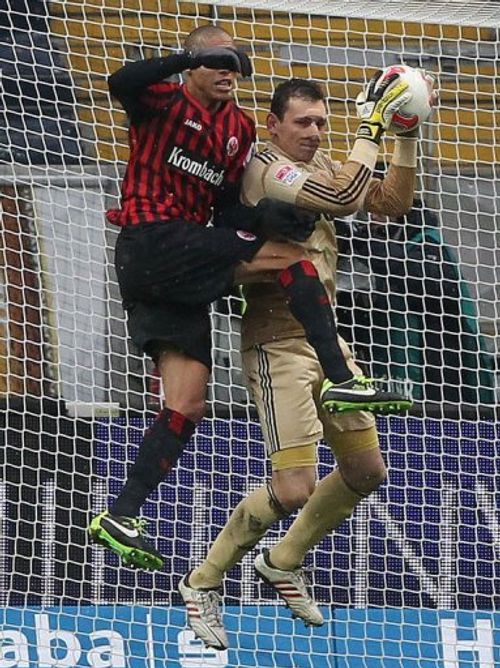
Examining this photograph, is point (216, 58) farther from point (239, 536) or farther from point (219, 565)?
point (219, 565)

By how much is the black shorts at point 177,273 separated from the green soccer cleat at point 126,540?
0.59 m

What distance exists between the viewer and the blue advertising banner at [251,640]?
718cm

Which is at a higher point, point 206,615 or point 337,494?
point 337,494

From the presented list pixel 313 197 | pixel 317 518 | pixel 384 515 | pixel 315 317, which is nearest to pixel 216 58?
pixel 313 197

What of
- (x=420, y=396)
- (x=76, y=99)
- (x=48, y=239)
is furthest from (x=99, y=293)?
(x=420, y=396)

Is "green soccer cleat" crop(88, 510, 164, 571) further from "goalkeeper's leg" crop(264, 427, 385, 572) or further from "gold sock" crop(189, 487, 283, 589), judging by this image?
"goalkeeper's leg" crop(264, 427, 385, 572)

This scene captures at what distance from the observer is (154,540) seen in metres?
Result: 7.36

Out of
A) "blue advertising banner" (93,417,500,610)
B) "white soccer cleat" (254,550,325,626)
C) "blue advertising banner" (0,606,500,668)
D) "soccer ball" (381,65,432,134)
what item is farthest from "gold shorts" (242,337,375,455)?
"blue advertising banner" (0,606,500,668)

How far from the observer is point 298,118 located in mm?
5918

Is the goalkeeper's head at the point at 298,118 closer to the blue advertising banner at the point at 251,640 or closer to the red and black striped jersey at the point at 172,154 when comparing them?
the red and black striped jersey at the point at 172,154

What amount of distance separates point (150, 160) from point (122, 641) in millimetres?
2254

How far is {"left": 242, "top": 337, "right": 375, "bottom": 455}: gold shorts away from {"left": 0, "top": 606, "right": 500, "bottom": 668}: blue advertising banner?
145 centimetres

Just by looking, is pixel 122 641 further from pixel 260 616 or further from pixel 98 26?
pixel 98 26

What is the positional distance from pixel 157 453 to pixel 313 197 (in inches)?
37.9
